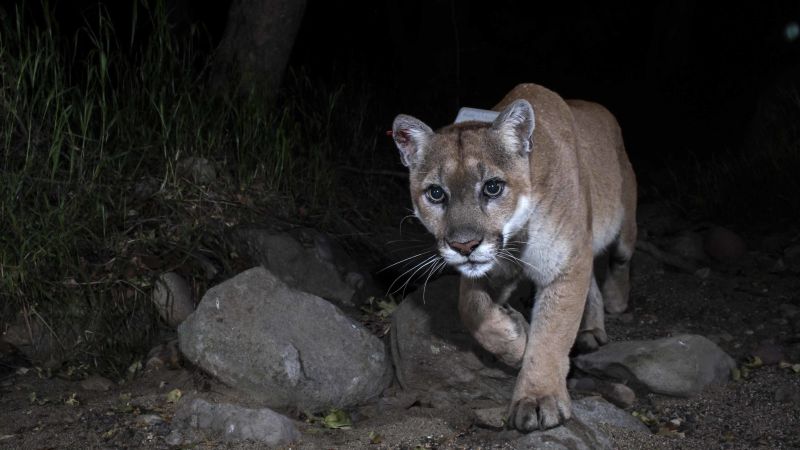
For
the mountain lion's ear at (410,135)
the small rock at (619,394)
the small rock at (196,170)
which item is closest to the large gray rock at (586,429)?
the small rock at (619,394)

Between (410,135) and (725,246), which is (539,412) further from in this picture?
(725,246)

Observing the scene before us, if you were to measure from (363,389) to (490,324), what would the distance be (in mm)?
675

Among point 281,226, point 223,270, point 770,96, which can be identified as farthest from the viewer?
point 770,96

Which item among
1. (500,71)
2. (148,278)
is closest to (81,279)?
(148,278)

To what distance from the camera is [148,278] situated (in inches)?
195

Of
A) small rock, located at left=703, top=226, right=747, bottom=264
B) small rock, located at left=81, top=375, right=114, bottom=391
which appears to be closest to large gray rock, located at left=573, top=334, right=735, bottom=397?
small rock, located at left=703, top=226, right=747, bottom=264

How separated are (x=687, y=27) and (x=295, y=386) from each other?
365 inches

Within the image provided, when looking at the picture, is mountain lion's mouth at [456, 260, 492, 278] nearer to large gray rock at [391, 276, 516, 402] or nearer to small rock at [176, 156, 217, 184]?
large gray rock at [391, 276, 516, 402]

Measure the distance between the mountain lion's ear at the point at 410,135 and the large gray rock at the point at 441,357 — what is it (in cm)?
73

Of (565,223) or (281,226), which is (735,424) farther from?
(281,226)

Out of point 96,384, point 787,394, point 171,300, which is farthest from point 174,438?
point 787,394

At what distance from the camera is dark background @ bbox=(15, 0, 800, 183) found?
8859 millimetres

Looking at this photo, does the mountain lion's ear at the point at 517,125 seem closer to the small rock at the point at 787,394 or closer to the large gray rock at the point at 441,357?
the large gray rock at the point at 441,357

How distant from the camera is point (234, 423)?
154 inches
